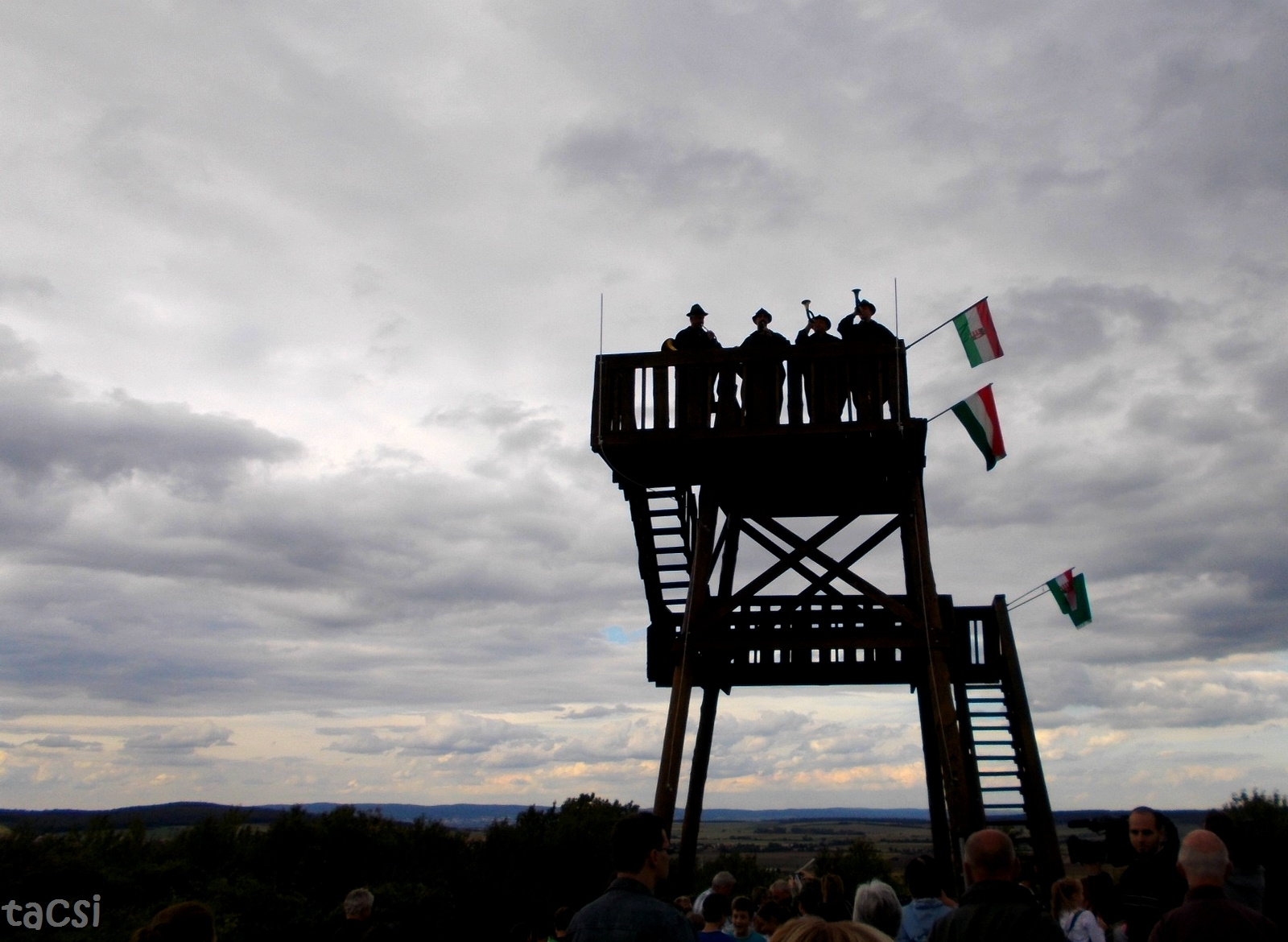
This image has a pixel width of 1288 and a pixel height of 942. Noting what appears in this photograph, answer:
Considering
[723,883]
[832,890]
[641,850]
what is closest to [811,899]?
[832,890]

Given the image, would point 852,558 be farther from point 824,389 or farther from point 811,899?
point 811,899

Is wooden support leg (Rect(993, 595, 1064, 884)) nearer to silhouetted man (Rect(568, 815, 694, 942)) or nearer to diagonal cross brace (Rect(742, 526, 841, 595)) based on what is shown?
diagonal cross brace (Rect(742, 526, 841, 595))

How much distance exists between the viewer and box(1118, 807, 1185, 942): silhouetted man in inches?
220

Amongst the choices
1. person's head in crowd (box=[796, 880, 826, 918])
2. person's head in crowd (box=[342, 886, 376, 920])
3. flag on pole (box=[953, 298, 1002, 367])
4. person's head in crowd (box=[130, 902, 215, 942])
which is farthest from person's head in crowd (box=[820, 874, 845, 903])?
flag on pole (box=[953, 298, 1002, 367])

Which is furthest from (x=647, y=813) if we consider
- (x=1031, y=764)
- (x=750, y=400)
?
(x=1031, y=764)

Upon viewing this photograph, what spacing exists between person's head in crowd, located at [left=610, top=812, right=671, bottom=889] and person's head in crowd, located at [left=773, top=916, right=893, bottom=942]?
1.04 metres

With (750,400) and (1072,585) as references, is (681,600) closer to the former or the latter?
(750,400)

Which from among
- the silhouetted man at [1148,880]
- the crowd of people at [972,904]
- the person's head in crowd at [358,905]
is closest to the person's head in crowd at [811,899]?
the crowd of people at [972,904]

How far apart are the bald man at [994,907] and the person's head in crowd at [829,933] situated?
0.96 meters

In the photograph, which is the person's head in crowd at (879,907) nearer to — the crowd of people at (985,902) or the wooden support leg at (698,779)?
the crowd of people at (985,902)

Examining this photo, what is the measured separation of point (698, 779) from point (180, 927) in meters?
12.3

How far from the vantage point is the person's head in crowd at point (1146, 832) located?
5.81 meters

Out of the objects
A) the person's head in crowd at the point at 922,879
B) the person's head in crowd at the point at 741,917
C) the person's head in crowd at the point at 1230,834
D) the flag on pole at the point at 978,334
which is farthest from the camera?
the flag on pole at the point at 978,334

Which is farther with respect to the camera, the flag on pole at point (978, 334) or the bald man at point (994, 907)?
the flag on pole at point (978, 334)
